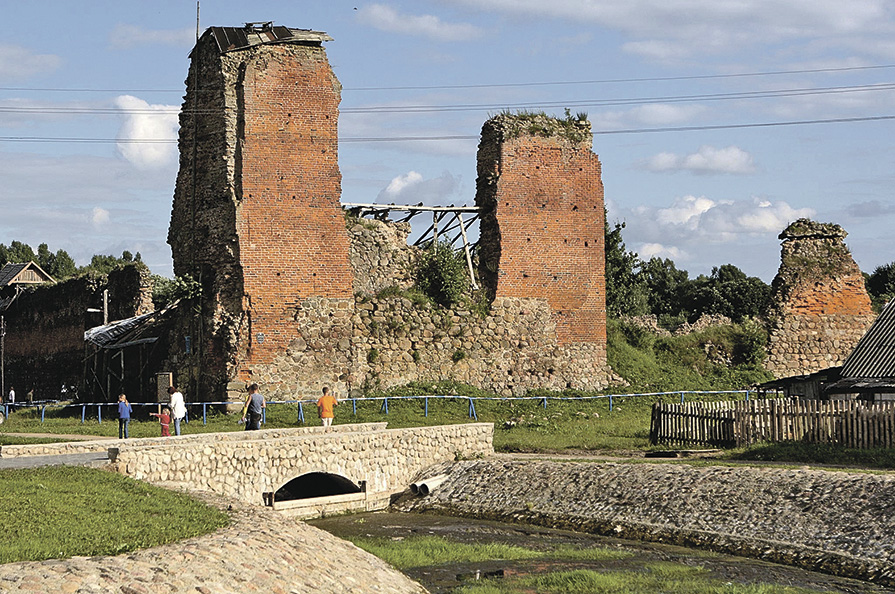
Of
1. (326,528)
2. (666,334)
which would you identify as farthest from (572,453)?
(666,334)

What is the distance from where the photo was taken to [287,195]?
28453mm

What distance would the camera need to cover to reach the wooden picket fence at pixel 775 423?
21500 millimetres

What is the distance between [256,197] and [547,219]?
8772 mm

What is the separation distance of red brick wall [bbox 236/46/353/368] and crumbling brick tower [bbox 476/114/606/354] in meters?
4.92

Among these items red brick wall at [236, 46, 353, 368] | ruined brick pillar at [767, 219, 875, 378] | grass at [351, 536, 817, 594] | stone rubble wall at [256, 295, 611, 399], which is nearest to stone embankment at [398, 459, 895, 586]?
grass at [351, 536, 817, 594]

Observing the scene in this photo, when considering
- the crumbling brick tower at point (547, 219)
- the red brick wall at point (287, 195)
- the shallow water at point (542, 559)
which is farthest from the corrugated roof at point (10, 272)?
the shallow water at point (542, 559)

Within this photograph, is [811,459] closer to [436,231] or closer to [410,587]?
[410,587]

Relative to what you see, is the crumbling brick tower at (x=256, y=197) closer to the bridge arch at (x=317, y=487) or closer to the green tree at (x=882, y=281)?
A: the bridge arch at (x=317, y=487)

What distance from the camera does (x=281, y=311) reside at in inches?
1112

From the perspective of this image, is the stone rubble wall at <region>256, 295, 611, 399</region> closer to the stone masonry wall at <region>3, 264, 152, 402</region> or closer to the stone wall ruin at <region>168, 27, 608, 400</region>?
the stone wall ruin at <region>168, 27, 608, 400</region>

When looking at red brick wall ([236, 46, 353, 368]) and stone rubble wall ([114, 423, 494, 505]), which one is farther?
red brick wall ([236, 46, 353, 368])

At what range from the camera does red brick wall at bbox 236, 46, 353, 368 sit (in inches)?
1103

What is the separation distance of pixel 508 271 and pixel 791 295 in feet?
33.3

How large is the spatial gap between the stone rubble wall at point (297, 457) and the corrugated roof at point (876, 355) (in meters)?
8.17
